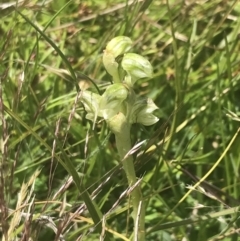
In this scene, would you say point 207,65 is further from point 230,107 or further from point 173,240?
point 173,240

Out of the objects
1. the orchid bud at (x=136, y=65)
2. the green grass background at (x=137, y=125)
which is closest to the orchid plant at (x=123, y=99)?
the orchid bud at (x=136, y=65)

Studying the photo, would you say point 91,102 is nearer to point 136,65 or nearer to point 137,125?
point 136,65

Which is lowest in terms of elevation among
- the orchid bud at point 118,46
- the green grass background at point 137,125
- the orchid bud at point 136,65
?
the green grass background at point 137,125

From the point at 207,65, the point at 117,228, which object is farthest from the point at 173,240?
the point at 207,65

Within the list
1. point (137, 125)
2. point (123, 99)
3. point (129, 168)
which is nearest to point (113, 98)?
A: point (123, 99)

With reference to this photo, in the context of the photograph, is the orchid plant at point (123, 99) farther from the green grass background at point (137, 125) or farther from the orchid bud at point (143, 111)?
the green grass background at point (137, 125)

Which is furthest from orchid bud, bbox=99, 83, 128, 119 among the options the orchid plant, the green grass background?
the green grass background

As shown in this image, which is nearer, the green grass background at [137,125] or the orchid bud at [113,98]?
the orchid bud at [113,98]

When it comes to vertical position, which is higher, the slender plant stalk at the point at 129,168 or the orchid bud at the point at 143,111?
the orchid bud at the point at 143,111
